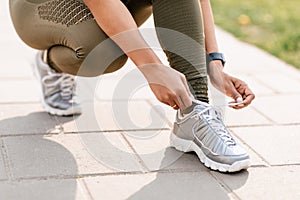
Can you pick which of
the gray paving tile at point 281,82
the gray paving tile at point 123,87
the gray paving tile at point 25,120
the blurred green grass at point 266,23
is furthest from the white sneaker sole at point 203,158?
the blurred green grass at point 266,23

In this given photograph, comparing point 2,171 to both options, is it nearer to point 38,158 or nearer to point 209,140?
point 38,158

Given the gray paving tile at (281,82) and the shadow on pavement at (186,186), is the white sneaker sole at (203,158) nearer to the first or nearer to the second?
the shadow on pavement at (186,186)

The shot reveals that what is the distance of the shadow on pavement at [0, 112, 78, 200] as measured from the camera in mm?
1788

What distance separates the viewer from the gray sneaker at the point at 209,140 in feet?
6.50

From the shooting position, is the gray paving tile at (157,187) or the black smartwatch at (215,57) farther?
the black smartwatch at (215,57)

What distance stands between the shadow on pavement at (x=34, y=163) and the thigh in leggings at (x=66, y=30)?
0.85 ft

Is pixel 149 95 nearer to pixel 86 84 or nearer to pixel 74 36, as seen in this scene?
→ pixel 86 84

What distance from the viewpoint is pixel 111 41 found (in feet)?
6.63

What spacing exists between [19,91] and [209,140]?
3.39 feet

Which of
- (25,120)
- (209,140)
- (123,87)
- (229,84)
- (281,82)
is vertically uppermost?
(229,84)

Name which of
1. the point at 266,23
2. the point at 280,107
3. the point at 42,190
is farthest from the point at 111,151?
the point at 266,23

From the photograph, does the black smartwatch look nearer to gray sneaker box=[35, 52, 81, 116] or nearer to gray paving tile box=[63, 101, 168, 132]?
gray paving tile box=[63, 101, 168, 132]

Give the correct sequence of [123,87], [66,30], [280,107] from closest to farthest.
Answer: [66,30]
[280,107]
[123,87]

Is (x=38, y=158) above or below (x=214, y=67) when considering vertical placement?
below
